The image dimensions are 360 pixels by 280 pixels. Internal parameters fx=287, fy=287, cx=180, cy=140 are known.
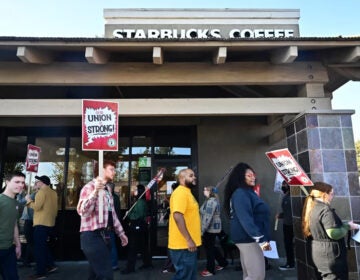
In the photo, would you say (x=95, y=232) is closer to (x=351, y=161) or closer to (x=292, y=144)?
(x=292, y=144)

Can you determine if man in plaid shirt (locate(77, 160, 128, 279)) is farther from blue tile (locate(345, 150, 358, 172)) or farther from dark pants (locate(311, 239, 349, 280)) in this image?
blue tile (locate(345, 150, 358, 172))

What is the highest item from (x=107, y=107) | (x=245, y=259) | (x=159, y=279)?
(x=107, y=107)

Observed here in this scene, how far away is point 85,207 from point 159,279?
2.85 metres

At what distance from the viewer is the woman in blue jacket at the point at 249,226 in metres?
3.16

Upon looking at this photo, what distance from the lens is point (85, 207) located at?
323 centimetres

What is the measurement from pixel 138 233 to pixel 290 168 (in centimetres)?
333

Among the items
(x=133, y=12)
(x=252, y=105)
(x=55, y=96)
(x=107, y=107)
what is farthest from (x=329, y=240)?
(x=55, y=96)

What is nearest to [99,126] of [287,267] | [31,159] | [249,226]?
[249,226]

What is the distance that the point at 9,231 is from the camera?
341cm

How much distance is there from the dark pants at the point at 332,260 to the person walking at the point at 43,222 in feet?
15.3

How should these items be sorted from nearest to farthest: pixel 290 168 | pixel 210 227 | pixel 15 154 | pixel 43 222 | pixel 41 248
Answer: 1. pixel 290 168
2. pixel 41 248
3. pixel 43 222
4. pixel 210 227
5. pixel 15 154

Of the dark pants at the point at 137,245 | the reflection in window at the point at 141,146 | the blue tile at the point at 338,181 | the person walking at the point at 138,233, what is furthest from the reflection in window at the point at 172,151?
the blue tile at the point at 338,181

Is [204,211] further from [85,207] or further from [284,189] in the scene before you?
[85,207]

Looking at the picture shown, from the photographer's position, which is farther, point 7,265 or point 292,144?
point 292,144
